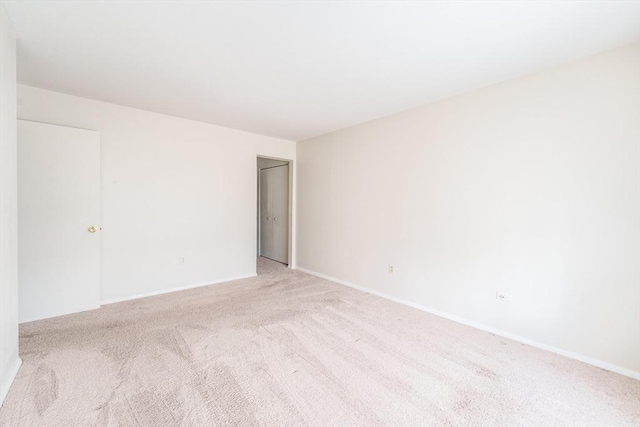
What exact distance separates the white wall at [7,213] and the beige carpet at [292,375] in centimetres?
20

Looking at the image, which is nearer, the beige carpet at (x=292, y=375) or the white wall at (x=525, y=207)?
the beige carpet at (x=292, y=375)

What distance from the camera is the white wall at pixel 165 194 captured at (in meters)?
3.24

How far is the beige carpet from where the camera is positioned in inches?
62.2

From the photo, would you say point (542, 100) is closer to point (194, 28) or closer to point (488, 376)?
point (488, 376)

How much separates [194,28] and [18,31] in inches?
51.4

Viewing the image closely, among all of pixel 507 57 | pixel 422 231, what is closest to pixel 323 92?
pixel 507 57

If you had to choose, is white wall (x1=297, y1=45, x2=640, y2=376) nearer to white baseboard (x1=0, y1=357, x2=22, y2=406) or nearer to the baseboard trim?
the baseboard trim

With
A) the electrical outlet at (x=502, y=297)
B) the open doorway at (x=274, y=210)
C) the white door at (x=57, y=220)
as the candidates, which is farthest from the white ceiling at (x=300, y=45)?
the open doorway at (x=274, y=210)

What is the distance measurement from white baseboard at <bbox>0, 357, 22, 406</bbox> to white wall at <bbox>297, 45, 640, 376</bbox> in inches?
137

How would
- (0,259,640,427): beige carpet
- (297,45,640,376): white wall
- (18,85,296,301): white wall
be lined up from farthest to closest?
(18,85,296,301): white wall, (297,45,640,376): white wall, (0,259,640,427): beige carpet

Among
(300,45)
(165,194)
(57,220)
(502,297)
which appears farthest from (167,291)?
(502,297)

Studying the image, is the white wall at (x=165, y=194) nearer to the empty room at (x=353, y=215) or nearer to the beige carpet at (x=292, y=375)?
the empty room at (x=353, y=215)

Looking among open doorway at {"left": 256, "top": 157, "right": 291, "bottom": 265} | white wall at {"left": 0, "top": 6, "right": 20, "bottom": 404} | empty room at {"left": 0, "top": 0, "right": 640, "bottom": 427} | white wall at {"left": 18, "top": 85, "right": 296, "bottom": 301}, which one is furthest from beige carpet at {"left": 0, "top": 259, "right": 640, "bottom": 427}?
open doorway at {"left": 256, "top": 157, "right": 291, "bottom": 265}

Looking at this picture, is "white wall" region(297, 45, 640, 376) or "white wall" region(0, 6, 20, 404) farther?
"white wall" region(297, 45, 640, 376)
